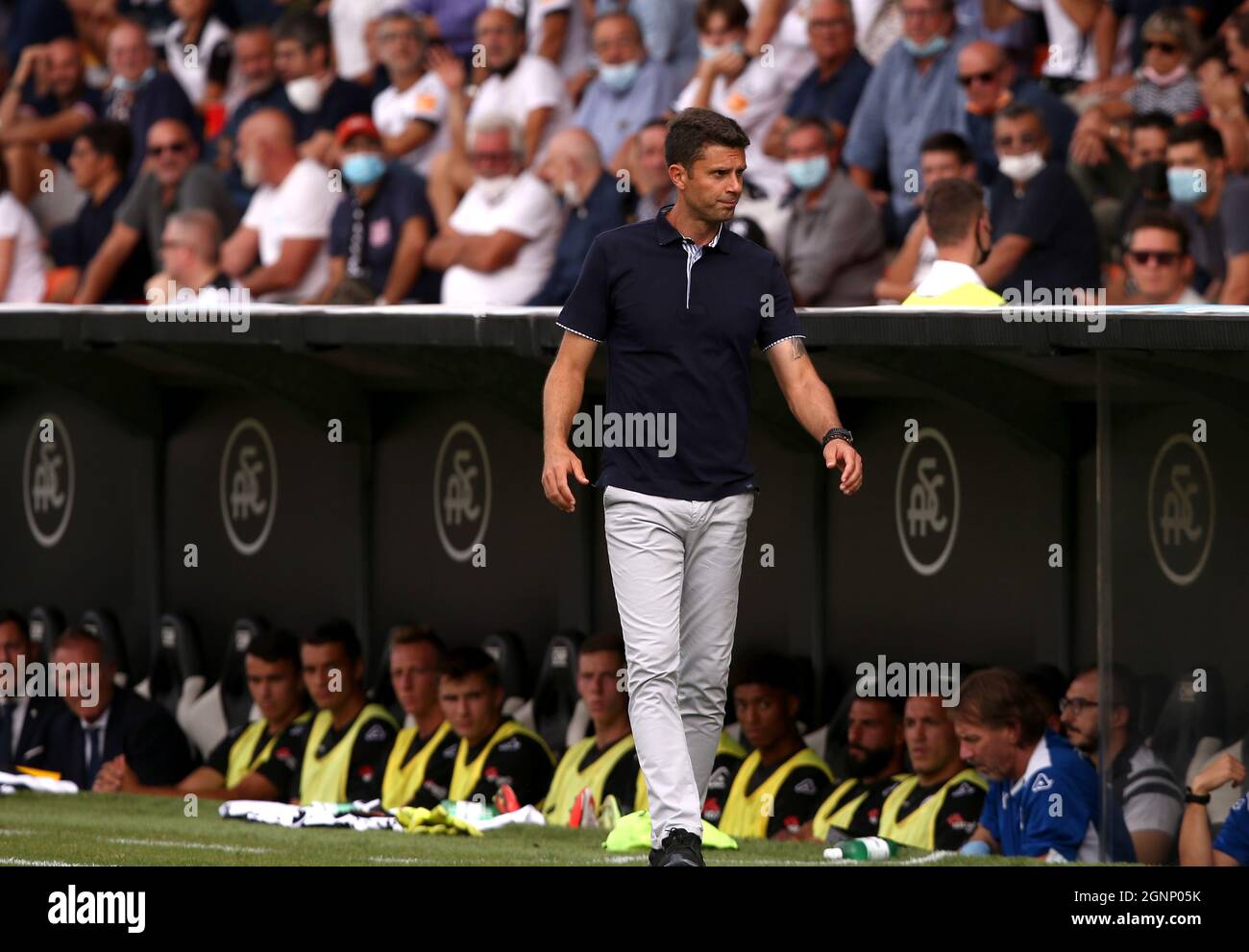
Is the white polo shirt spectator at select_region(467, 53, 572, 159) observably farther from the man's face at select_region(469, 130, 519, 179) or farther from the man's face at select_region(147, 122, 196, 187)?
the man's face at select_region(147, 122, 196, 187)

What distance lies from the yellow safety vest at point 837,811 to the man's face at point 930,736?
0.17 m

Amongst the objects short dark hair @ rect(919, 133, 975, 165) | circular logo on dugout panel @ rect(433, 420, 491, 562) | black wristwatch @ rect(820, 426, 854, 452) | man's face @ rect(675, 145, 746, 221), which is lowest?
black wristwatch @ rect(820, 426, 854, 452)

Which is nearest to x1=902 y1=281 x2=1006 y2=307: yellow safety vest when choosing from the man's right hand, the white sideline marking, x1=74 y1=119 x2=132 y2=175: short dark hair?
the man's right hand

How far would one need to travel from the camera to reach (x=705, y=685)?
230 inches

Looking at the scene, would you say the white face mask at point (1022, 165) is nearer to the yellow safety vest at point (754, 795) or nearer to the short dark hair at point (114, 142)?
the yellow safety vest at point (754, 795)

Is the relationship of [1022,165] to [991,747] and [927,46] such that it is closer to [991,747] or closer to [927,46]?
[927,46]

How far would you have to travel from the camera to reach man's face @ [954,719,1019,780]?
760 cm

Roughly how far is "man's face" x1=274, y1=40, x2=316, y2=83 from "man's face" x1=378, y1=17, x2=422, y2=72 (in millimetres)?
461

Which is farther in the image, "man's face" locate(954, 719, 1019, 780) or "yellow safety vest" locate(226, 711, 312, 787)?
"yellow safety vest" locate(226, 711, 312, 787)

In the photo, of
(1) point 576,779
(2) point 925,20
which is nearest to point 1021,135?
(2) point 925,20

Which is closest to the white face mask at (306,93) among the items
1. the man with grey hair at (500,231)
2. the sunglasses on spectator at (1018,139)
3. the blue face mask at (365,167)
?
the blue face mask at (365,167)
